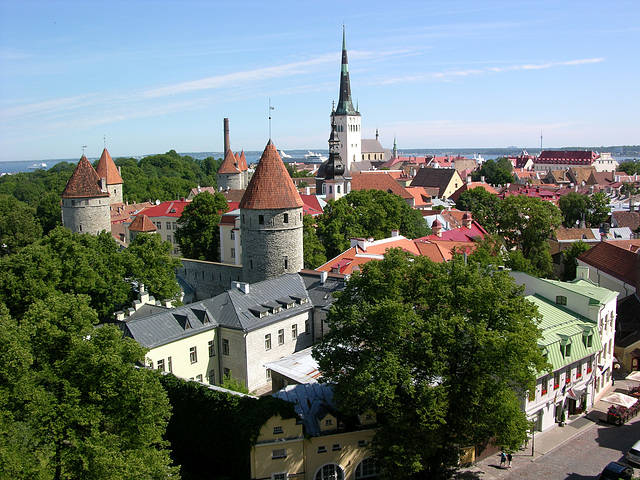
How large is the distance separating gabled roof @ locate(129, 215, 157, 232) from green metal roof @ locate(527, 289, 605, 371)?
37164 millimetres

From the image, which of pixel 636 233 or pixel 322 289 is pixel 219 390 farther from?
pixel 636 233

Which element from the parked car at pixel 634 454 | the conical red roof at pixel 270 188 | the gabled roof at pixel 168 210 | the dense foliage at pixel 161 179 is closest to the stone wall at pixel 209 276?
the conical red roof at pixel 270 188

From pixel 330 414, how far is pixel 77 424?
7833 millimetres

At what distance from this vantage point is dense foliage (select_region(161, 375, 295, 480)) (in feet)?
64.5

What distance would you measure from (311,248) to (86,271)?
15140 millimetres

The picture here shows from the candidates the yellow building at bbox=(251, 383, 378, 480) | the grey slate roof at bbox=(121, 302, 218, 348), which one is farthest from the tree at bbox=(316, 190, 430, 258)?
the yellow building at bbox=(251, 383, 378, 480)

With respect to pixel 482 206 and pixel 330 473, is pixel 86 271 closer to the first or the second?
pixel 330 473

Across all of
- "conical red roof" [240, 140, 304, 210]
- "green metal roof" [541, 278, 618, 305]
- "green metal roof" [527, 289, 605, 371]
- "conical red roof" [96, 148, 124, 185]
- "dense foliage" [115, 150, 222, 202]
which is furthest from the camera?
"dense foliage" [115, 150, 222, 202]

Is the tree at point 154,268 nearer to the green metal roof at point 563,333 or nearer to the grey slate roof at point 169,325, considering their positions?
the grey slate roof at point 169,325

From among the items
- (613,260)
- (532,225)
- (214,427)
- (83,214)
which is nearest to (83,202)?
(83,214)

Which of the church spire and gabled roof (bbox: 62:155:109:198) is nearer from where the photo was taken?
gabled roof (bbox: 62:155:109:198)

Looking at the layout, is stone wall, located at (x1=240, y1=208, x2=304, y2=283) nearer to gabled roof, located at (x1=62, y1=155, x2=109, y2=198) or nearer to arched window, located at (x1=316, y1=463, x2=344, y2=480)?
arched window, located at (x1=316, y1=463, x2=344, y2=480)

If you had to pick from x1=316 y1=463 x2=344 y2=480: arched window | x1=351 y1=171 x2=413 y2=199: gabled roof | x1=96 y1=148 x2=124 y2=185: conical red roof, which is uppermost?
x1=96 y1=148 x2=124 y2=185: conical red roof

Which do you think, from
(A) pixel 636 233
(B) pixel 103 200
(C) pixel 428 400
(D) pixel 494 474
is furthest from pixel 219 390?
(A) pixel 636 233
